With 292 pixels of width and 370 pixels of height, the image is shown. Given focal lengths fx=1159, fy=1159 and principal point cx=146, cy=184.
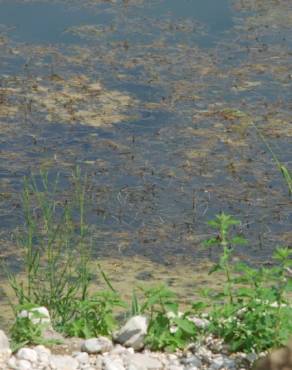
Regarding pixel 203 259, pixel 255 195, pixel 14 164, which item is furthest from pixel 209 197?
pixel 14 164

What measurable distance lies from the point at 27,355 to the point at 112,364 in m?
0.32

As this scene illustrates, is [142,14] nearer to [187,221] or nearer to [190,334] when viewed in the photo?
[187,221]

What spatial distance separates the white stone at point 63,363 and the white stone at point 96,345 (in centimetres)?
9

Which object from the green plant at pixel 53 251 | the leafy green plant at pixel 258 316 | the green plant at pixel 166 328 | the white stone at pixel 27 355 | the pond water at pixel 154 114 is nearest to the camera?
the leafy green plant at pixel 258 316

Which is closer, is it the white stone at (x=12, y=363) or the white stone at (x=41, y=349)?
the white stone at (x=12, y=363)

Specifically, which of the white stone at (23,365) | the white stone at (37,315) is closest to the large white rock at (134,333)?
the white stone at (37,315)

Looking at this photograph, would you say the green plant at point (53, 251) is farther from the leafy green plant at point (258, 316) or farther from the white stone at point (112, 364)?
the leafy green plant at point (258, 316)

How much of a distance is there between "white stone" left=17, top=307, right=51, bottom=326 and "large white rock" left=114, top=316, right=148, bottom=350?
31cm

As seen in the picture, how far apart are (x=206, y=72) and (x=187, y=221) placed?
280cm

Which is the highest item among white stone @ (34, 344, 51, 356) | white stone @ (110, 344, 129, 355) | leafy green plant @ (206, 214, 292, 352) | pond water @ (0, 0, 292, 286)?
Answer: leafy green plant @ (206, 214, 292, 352)

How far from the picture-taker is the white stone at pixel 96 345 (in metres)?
4.48

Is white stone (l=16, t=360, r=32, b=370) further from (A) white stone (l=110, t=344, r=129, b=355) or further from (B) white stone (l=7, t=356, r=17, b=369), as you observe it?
(A) white stone (l=110, t=344, r=129, b=355)

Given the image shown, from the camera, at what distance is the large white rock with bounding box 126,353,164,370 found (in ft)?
14.4

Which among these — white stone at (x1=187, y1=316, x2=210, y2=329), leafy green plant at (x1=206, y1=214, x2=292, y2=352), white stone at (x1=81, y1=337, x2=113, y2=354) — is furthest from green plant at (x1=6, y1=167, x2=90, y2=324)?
leafy green plant at (x1=206, y1=214, x2=292, y2=352)
